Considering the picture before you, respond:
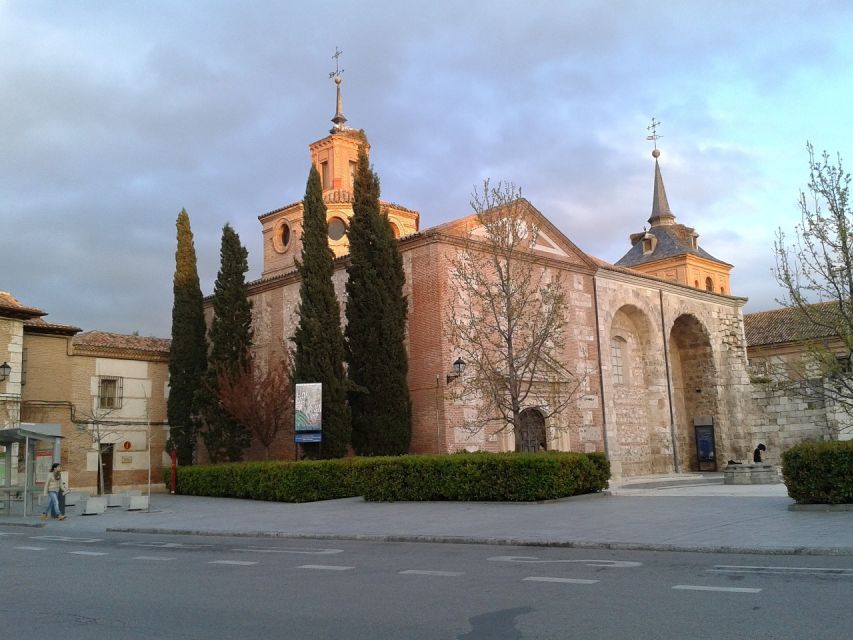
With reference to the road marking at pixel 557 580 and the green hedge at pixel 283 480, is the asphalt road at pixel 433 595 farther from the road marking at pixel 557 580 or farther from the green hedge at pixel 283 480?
the green hedge at pixel 283 480

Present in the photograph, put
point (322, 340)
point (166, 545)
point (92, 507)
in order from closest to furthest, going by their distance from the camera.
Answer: point (166, 545), point (92, 507), point (322, 340)

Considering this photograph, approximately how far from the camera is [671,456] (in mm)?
32844

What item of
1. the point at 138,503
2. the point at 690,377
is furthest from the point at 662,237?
the point at 138,503

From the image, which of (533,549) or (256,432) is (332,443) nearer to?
(256,432)

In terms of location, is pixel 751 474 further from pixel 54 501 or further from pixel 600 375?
pixel 54 501

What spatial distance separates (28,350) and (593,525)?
2247cm

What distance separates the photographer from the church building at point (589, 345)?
24312mm

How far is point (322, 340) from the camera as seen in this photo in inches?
926

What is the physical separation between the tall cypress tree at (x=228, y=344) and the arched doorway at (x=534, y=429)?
1018 cm

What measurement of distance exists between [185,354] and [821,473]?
22.9 meters

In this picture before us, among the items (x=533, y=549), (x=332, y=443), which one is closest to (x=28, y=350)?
(x=332, y=443)

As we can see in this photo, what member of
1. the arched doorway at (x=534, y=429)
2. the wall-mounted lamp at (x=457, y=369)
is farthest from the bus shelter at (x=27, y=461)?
the arched doorway at (x=534, y=429)

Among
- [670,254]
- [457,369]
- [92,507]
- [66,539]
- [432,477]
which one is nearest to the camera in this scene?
[66,539]

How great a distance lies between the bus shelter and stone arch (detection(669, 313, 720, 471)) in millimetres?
25724
